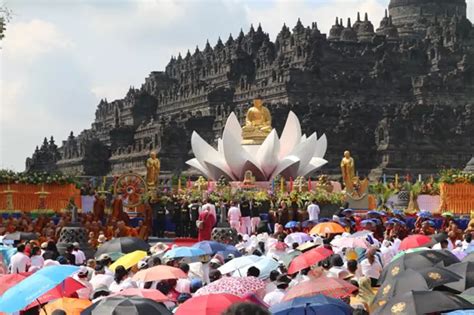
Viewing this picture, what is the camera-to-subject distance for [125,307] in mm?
8906

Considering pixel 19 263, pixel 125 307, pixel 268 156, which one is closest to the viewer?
pixel 125 307

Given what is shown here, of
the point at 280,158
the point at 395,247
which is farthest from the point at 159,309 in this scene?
the point at 280,158

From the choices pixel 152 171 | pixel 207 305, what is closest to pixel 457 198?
pixel 152 171

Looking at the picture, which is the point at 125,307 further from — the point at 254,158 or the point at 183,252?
the point at 254,158

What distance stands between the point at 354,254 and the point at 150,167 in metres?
21.2

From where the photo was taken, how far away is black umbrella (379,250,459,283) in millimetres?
11641

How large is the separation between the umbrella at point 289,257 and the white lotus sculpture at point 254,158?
23.2 m

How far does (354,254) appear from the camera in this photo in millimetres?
15211

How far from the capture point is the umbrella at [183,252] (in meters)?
14.6

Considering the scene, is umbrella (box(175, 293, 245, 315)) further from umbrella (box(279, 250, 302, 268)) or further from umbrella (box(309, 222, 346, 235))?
umbrella (box(309, 222, 346, 235))

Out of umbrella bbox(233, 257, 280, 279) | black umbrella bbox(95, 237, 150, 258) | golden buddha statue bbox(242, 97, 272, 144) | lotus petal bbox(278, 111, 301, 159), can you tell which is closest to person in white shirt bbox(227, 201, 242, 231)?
black umbrella bbox(95, 237, 150, 258)

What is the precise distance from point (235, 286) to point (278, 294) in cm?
83

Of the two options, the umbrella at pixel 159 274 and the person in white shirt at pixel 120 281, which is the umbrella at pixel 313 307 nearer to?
the umbrella at pixel 159 274

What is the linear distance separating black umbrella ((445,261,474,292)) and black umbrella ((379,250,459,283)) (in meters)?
0.32
